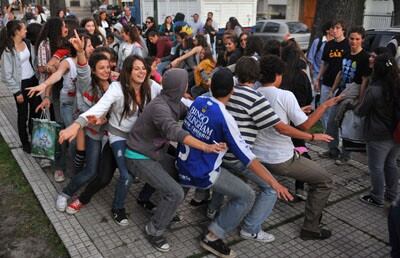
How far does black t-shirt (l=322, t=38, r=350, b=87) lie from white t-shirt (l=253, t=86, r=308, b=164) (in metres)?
2.90

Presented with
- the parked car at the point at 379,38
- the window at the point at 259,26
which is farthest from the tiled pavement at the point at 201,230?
the window at the point at 259,26

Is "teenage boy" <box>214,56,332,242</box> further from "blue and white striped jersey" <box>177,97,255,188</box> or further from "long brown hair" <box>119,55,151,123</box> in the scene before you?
"long brown hair" <box>119,55,151,123</box>

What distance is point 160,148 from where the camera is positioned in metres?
3.70

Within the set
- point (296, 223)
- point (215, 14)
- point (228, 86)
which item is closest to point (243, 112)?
point (228, 86)

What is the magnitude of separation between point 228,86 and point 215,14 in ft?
60.7

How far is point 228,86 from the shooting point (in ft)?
10.8

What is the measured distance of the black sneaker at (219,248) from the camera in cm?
363

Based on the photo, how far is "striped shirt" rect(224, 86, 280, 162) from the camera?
11.2 feet

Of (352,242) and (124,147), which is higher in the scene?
(124,147)

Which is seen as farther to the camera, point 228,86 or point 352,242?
point 352,242

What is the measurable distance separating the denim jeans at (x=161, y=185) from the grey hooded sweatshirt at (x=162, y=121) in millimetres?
96

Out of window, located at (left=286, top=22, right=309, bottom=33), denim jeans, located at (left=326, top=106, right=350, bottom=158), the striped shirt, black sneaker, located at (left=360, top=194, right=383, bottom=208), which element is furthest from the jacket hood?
window, located at (left=286, top=22, right=309, bottom=33)

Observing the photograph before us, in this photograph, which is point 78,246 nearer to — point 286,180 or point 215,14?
point 286,180

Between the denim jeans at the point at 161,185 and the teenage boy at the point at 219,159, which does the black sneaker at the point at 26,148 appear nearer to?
the denim jeans at the point at 161,185
